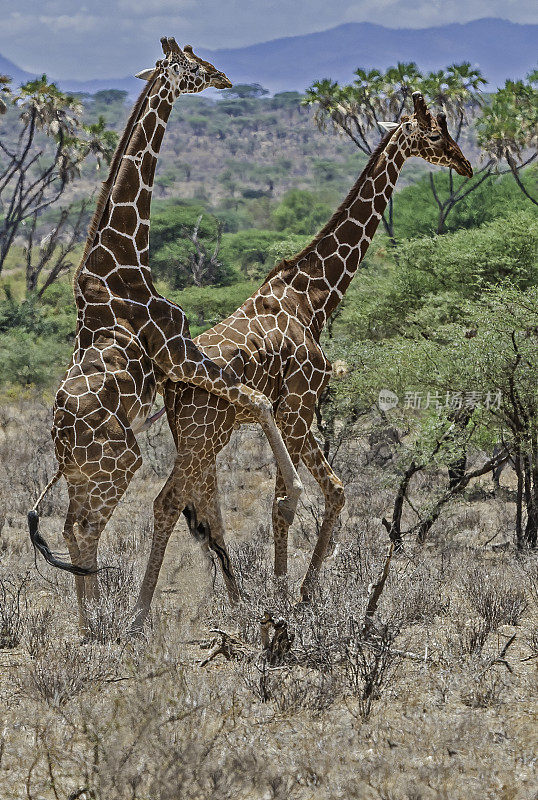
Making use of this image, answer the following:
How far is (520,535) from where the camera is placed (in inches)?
406

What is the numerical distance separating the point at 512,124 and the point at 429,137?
811 inches

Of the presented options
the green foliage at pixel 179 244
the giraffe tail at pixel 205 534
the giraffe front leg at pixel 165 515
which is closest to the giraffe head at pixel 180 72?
the giraffe front leg at pixel 165 515

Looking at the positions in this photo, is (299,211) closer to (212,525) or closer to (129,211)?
(212,525)

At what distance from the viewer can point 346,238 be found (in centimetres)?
733

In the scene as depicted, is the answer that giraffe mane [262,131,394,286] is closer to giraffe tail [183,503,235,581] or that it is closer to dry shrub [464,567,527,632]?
giraffe tail [183,503,235,581]

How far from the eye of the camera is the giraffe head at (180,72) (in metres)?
6.24

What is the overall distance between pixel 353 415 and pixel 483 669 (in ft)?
24.9

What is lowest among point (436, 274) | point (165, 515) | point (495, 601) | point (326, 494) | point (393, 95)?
point (495, 601)

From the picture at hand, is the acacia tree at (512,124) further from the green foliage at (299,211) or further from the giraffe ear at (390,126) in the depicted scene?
the green foliage at (299,211)

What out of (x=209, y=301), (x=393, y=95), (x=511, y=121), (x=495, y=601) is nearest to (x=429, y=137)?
(x=495, y=601)

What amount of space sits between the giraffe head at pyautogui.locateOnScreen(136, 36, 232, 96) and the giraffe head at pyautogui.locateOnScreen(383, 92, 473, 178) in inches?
65.7

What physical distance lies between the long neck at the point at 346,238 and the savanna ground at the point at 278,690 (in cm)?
232

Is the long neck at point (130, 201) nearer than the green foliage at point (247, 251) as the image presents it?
Yes

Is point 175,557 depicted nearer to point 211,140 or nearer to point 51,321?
point 51,321
